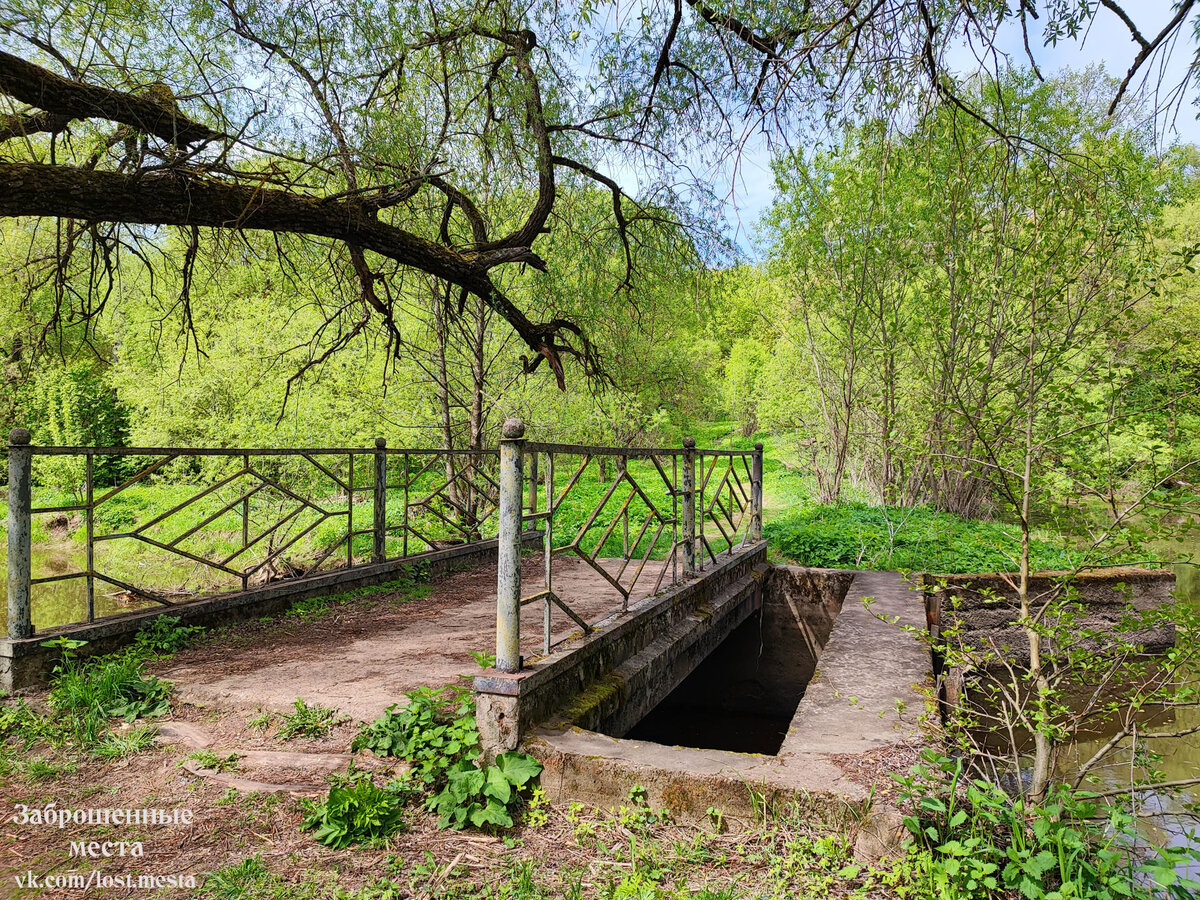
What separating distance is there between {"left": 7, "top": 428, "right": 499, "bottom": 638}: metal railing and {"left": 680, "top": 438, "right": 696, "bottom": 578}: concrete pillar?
242 centimetres

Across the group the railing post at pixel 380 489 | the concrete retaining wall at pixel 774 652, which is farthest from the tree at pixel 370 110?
the concrete retaining wall at pixel 774 652

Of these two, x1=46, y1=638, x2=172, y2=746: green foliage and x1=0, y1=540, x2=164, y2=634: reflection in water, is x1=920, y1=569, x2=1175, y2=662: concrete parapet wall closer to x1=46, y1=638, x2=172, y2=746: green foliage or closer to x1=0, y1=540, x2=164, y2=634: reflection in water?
x1=46, y1=638, x2=172, y2=746: green foliage

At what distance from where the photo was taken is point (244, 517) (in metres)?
5.39

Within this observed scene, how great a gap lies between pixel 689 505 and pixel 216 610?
3.56 meters

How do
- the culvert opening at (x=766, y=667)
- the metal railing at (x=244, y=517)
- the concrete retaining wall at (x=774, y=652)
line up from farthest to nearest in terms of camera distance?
1. the concrete retaining wall at (x=774, y=652)
2. the culvert opening at (x=766, y=667)
3. the metal railing at (x=244, y=517)

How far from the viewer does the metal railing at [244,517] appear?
4.32 metres

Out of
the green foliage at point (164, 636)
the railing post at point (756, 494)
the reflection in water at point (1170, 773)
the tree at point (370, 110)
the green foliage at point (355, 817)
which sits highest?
the tree at point (370, 110)

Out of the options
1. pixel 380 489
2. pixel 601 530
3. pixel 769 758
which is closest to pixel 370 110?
pixel 380 489

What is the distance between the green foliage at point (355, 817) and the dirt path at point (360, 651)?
61 cm

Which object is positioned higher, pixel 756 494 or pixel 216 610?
pixel 756 494

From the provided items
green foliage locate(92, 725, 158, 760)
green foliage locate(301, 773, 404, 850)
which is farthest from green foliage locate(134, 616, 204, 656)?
green foliage locate(301, 773, 404, 850)

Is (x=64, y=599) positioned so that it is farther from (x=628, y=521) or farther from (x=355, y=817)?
(x=355, y=817)

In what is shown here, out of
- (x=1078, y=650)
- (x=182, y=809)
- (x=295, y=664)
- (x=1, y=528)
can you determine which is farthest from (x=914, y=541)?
(x=1, y=528)

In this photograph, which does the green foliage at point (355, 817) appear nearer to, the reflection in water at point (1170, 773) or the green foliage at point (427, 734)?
the green foliage at point (427, 734)
